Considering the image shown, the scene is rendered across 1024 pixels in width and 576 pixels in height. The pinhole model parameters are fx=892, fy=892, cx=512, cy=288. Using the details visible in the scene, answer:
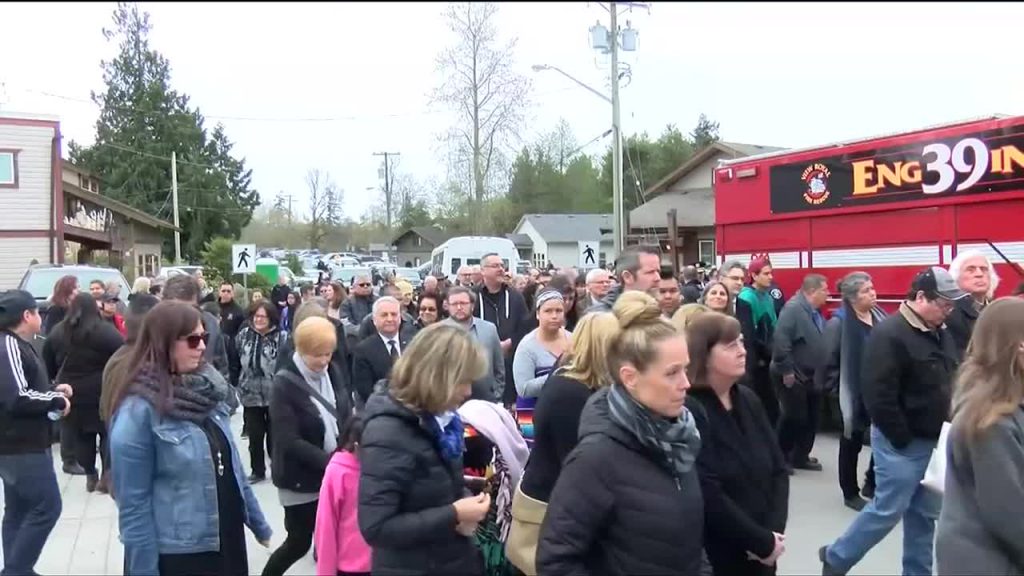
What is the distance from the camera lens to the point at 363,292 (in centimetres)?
1142

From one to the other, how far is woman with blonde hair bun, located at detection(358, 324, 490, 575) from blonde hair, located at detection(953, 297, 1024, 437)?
1.77 metres

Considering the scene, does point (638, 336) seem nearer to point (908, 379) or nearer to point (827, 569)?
point (908, 379)

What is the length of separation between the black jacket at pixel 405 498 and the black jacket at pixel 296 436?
4.68 ft

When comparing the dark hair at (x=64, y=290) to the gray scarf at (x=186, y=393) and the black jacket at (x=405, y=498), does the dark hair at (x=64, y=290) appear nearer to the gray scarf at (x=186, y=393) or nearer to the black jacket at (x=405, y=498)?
the gray scarf at (x=186, y=393)

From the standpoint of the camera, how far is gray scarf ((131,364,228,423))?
3527 mm

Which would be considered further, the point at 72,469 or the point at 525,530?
the point at 72,469

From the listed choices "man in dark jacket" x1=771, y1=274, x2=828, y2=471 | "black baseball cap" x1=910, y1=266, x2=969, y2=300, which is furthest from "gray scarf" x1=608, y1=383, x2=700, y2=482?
"man in dark jacket" x1=771, y1=274, x2=828, y2=471

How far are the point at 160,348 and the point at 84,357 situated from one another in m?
5.00

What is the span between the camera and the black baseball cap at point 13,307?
17.5 ft

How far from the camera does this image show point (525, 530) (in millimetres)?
3715

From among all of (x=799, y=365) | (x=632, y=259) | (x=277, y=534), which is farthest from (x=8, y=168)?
(x=632, y=259)

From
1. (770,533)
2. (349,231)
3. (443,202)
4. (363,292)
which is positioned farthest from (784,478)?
(349,231)

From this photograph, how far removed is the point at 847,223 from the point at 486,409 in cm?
734

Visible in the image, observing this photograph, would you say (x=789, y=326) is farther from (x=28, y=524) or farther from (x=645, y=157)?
(x=645, y=157)
